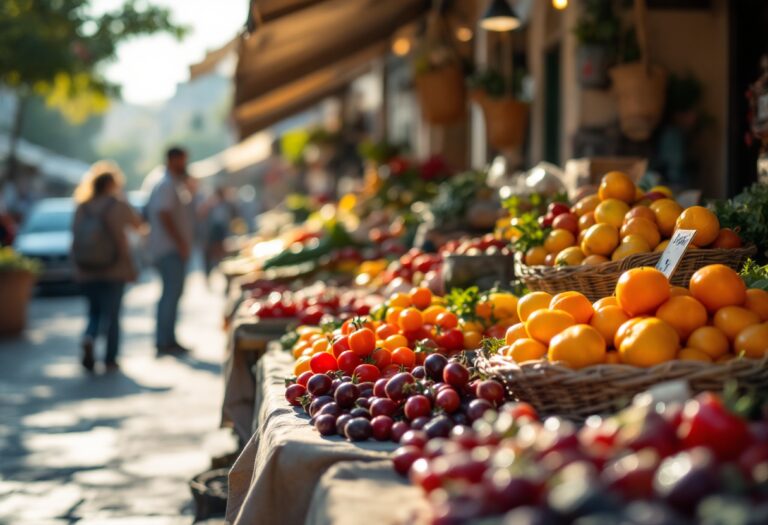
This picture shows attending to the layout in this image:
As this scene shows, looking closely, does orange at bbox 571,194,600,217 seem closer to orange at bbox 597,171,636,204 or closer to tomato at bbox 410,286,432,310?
orange at bbox 597,171,636,204

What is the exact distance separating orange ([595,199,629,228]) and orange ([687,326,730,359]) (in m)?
1.07

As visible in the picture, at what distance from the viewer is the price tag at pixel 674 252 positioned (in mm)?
3090

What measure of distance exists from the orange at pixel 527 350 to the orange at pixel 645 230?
92 centimetres

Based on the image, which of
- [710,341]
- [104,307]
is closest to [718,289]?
[710,341]

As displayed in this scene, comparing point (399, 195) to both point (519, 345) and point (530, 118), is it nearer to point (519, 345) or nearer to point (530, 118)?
point (530, 118)

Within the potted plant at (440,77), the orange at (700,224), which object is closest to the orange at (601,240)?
the orange at (700,224)

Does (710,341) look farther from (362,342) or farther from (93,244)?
(93,244)

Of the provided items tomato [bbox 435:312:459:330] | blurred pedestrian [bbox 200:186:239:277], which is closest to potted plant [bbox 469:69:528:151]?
tomato [bbox 435:312:459:330]

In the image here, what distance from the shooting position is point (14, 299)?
1135 cm

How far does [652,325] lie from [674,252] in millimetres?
682

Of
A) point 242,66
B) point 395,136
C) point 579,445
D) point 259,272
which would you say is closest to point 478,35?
point 242,66

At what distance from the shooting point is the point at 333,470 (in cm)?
240

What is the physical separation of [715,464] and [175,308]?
28.3 feet

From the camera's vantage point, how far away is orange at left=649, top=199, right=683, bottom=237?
358 cm
